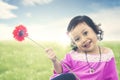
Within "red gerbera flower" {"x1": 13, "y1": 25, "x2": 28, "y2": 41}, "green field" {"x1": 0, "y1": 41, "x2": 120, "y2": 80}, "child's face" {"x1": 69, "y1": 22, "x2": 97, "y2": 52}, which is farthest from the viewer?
"green field" {"x1": 0, "y1": 41, "x2": 120, "y2": 80}

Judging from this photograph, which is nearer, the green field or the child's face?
the child's face

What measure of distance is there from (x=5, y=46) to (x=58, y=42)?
1.54ft

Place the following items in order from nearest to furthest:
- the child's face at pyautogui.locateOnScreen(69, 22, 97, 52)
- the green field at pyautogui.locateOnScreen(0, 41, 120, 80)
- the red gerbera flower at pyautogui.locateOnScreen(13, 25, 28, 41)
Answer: the red gerbera flower at pyautogui.locateOnScreen(13, 25, 28, 41)
the child's face at pyautogui.locateOnScreen(69, 22, 97, 52)
the green field at pyautogui.locateOnScreen(0, 41, 120, 80)

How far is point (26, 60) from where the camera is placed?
8.39 ft

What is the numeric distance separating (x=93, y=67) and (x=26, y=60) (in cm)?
102

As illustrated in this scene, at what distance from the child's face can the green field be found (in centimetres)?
71

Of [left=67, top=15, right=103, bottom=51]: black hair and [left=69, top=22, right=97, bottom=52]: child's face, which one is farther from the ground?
[left=67, top=15, right=103, bottom=51]: black hair

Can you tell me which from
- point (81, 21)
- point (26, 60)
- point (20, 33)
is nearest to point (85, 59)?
point (81, 21)

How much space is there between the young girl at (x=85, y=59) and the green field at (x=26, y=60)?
65 centimetres

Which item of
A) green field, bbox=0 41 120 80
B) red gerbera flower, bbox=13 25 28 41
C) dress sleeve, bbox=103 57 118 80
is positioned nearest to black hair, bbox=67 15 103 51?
dress sleeve, bbox=103 57 118 80

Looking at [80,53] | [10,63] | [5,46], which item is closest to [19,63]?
[10,63]

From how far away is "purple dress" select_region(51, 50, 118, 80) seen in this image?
162cm

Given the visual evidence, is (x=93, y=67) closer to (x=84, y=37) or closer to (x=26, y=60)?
(x=84, y=37)

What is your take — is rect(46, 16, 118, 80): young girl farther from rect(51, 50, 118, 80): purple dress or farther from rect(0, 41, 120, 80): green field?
rect(0, 41, 120, 80): green field
